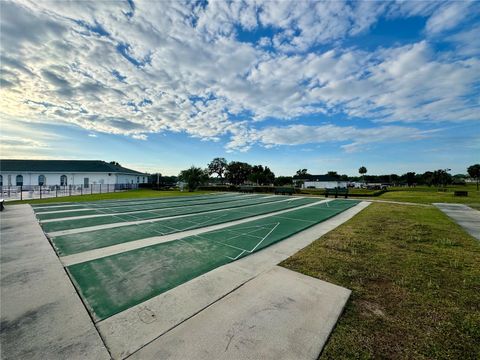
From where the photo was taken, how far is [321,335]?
2594 millimetres

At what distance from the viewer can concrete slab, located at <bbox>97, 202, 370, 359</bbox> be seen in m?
2.54

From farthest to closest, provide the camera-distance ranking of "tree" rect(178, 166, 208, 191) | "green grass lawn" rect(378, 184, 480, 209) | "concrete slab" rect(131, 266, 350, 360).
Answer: "tree" rect(178, 166, 208, 191)
"green grass lawn" rect(378, 184, 480, 209)
"concrete slab" rect(131, 266, 350, 360)

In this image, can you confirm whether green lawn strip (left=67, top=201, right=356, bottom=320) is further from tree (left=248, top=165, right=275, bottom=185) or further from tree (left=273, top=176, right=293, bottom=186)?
tree (left=273, top=176, right=293, bottom=186)

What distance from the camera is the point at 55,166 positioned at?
37188 millimetres

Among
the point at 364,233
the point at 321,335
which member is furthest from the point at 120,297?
the point at 364,233

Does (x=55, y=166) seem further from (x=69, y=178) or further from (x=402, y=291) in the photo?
Answer: (x=402, y=291)

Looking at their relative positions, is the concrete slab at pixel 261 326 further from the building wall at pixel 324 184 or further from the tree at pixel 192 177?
the building wall at pixel 324 184

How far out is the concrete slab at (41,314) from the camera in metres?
2.35

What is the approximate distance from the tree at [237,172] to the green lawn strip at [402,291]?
6940 centimetres

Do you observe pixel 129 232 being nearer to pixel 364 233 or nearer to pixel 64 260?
pixel 64 260

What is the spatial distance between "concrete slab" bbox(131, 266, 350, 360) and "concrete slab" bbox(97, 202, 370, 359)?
163 millimetres

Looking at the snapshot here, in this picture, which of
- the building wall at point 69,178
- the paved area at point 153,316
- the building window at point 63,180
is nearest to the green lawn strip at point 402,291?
the paved area at point 153,316

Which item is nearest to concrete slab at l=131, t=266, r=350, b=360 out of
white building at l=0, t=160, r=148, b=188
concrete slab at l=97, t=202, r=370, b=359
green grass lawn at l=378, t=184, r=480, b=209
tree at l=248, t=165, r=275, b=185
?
concrete slab at l=97, t=202, r=370, b=359

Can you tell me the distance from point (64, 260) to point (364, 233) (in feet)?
31.4
